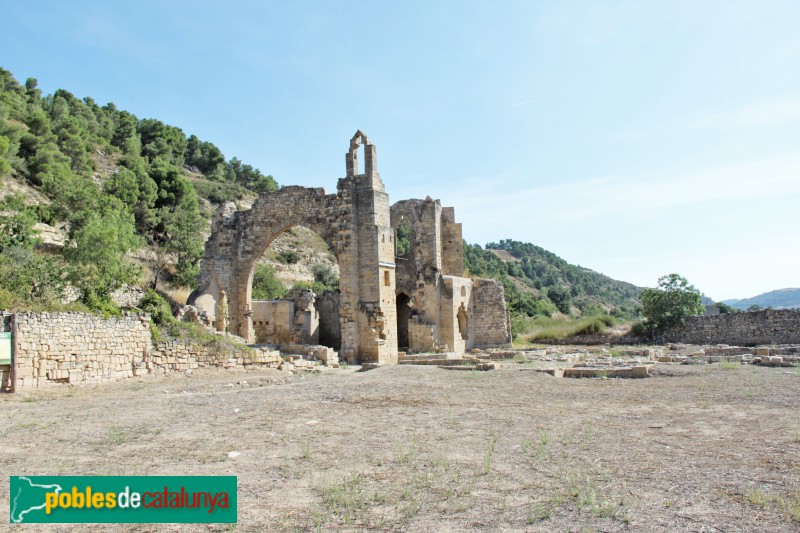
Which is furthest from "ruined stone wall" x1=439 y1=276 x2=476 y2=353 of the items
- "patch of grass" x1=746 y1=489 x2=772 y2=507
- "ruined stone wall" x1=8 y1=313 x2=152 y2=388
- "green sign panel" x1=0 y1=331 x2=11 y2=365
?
"patch of grass" x1=746 y1=489 x2=772 y2=507

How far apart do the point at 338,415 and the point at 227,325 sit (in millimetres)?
12572

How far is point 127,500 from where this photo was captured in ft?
13.8

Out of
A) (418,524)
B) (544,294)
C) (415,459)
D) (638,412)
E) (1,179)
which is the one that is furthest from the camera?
(544,294)

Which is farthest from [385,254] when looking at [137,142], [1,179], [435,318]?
[137,142]

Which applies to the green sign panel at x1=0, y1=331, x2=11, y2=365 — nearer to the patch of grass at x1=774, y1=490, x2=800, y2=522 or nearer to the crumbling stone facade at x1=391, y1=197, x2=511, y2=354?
the patch of grass at x1=774, y1=490, x2=800, y2=522

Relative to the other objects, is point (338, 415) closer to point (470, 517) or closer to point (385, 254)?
point (470, 517)

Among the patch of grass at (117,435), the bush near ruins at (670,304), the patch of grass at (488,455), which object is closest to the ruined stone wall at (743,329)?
the bush near ruins at (670,304)

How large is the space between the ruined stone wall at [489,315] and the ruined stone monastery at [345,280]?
4.87 ft

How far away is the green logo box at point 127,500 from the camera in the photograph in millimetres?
4211

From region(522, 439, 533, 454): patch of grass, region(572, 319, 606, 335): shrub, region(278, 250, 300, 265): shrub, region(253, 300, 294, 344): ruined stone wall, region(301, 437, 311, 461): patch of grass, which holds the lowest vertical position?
region(522, 439, 533, 454): patch of grass

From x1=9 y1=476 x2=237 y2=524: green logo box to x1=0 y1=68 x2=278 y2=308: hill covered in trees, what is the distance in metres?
9.15

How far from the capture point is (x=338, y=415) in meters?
9.05

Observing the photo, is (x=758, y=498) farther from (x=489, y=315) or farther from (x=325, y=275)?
(x=325, y=275)

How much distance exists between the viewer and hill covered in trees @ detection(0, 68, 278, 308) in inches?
625
